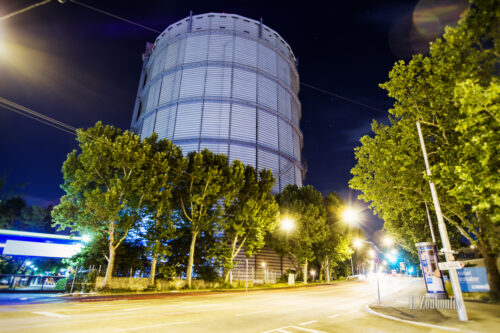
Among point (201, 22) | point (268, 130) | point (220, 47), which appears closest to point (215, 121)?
point (268, 130)

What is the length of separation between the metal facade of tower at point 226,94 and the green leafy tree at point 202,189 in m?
16.7

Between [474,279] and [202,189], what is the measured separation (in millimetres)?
22972

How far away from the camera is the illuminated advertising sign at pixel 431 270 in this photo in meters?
15.9

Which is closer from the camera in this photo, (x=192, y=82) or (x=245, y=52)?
(x=192, y=82)

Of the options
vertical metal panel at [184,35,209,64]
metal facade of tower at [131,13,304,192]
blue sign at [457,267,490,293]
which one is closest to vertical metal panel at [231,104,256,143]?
metal facade of tower at [131,13,304,192]

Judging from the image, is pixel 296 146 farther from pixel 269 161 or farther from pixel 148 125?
pixel 148 125

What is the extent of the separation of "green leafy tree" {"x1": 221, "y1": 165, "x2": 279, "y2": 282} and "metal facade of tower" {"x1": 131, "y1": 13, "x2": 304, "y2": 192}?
48.5 feet

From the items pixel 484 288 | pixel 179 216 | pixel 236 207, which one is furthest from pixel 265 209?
pixel 484 288

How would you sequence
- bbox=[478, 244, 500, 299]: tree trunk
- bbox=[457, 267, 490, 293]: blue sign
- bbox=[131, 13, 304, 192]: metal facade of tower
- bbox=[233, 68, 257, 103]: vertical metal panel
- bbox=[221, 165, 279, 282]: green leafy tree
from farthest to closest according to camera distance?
bbox=[233, 68, 257, 103]: vertical metal panel < bbox=[131, 13, 304, 192]: metal facade of tower < bbox=[221, 165, 279, 282]: green leafy tree < bbox=[457, 267, 490, 293]: blue sign < bbox=[478, 244, 500, 299]: tree trunk

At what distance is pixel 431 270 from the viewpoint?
1644cm

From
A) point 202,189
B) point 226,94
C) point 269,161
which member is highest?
point 226,94

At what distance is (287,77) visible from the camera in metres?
60.4

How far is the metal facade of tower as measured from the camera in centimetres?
4700

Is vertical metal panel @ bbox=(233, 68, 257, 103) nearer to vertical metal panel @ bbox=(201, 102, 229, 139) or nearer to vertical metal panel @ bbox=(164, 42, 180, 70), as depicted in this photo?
vertical metal panel @ bbox=(201, 102, 229, 139)
